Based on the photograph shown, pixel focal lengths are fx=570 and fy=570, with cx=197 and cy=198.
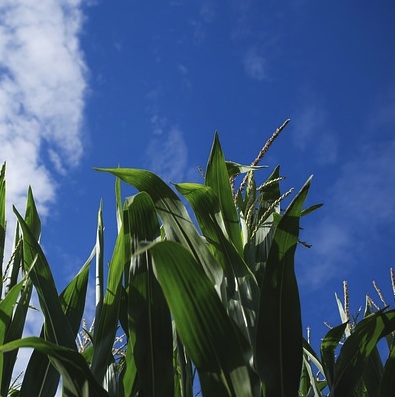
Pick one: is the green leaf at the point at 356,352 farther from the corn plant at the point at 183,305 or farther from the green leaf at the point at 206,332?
the green leaf at the point at 206,332

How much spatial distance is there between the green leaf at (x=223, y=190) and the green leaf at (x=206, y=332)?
0.30 meters

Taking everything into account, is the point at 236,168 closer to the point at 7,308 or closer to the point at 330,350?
the point at 330,350

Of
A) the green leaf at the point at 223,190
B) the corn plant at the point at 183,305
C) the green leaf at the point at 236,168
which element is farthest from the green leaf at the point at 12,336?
the green leaf at the point at 236,168

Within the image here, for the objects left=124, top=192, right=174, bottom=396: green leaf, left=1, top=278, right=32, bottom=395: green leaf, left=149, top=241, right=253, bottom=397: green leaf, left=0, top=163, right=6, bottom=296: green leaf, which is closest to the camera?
left=149, top=241, right=253, bottom=397: green leaf

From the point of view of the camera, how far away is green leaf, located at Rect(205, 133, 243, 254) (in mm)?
1281

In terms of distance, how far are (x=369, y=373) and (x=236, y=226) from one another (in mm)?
518

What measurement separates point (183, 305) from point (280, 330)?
19 centimetres

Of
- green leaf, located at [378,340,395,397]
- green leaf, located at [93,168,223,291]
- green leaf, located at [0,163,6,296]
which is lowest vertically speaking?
green leaf, located at [378,340,395,397]

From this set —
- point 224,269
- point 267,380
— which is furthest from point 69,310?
point 267,380

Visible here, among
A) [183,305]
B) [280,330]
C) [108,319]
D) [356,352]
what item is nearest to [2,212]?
[108,319]

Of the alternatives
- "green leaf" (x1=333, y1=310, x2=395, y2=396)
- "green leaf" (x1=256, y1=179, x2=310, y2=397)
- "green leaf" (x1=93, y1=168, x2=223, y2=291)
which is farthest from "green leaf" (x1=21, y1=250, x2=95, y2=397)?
"green leaf" (x1=333, y1=310, x2=395, y2=396)

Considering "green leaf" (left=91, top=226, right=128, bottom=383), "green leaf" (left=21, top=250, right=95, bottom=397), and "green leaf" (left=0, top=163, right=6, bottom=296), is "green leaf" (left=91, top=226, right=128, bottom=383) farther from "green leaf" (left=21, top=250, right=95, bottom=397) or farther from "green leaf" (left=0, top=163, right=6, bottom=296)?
"green leaf" (left=0, top=163, right=6, bottom=296)

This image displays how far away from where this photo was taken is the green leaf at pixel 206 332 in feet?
3.20

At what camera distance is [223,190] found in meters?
1.32
